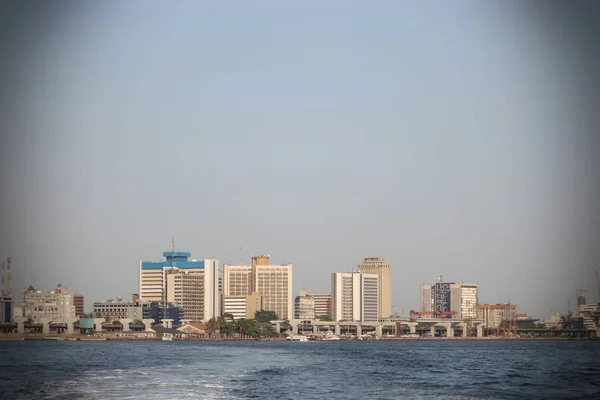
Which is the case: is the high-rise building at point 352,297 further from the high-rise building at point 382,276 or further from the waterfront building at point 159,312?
A: the waterfront building at point 159,312

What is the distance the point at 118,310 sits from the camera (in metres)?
143

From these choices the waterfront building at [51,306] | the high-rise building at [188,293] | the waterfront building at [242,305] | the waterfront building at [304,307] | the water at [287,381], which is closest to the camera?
the water at [287,381]

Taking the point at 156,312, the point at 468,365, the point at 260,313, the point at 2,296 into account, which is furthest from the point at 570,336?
the point at 468,365

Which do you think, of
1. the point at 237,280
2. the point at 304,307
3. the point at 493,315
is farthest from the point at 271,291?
the point at 493,315

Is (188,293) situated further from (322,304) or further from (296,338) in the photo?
(322,304)

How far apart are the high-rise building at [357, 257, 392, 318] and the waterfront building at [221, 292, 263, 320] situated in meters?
31.3

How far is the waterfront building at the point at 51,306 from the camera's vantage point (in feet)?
385

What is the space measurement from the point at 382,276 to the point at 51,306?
7316 cm

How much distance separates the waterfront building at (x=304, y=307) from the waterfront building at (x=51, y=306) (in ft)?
152

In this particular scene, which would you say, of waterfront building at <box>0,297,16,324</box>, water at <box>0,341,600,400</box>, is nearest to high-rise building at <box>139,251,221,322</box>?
waterfront building at <box>0,297,16,324</box>

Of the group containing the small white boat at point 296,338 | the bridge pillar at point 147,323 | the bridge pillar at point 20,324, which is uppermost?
the bridge pillar at point 20,324

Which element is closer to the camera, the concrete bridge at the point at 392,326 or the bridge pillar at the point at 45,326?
the bridge pillar at the point at 45,326

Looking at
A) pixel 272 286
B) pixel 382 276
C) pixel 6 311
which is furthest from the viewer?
pixel 382 276

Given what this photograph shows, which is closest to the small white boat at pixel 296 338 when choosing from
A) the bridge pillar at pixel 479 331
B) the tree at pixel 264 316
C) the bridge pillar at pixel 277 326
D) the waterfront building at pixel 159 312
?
the bridge pillar at pixel 277 326
